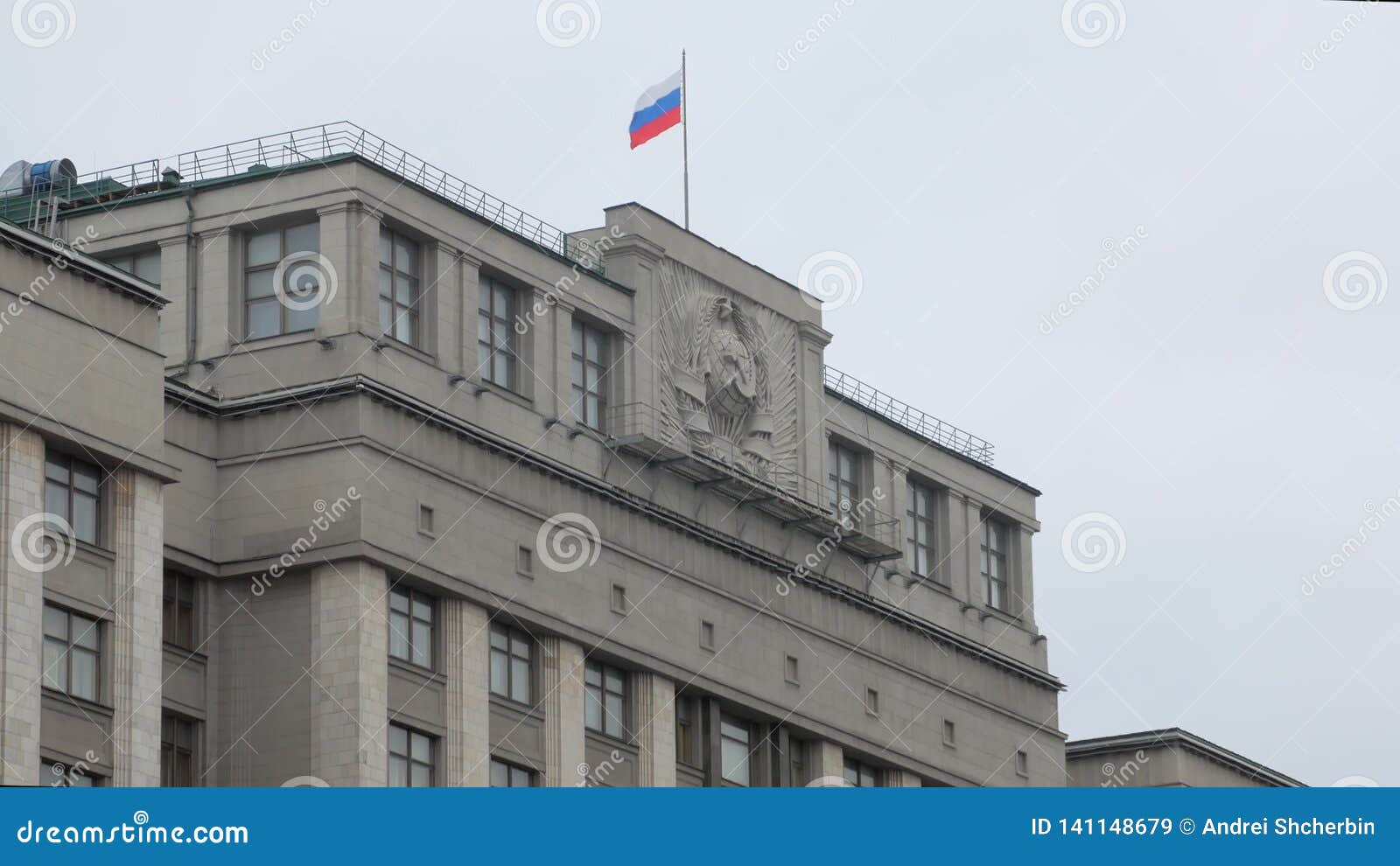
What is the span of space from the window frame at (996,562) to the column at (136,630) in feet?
109

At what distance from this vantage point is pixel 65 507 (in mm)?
59250

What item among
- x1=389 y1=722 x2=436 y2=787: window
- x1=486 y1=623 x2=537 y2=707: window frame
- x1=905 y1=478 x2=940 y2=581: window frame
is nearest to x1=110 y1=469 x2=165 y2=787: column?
x1=389 y1=722 x2=436 y2=787: window

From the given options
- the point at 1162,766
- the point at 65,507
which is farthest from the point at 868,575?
the point at 65,507

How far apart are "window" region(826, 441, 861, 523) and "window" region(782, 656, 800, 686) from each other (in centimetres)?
524

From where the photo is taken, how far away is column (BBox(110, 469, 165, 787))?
5919 cm

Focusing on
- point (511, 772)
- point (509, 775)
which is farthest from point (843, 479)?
point (509, 775)

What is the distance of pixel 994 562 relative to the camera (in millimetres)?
89812

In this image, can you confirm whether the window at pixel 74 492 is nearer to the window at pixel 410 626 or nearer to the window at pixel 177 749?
the window at pixel 177 749

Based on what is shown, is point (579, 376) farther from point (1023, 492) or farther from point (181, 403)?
point (1023, 492)

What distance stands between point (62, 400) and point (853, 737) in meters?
26.6

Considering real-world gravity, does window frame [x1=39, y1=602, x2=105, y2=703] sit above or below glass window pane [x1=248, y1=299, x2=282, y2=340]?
below

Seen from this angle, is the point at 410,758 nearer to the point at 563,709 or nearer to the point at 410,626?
the point at 410,626

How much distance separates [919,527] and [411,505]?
23.2 m

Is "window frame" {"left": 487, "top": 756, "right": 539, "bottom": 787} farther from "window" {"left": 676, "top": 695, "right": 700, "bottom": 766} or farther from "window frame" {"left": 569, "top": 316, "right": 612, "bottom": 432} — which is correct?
"window frame" {"left": 569, "top": 316, "right": 612, "bottom": 432}
